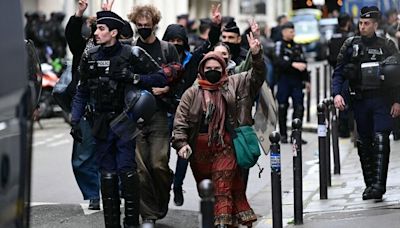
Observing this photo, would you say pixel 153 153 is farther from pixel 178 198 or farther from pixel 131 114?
pixel 178 198

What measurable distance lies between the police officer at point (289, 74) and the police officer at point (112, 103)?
8803 millimetres

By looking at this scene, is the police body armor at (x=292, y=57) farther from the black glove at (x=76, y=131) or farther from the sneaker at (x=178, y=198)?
the black glove at (x=76, y=131)

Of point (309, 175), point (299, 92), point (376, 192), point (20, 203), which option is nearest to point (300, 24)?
point (299, 92)

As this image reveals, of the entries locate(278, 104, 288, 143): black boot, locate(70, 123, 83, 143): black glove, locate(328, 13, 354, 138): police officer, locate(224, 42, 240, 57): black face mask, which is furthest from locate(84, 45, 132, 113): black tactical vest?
locate(278, 104, 288, 143): black boot

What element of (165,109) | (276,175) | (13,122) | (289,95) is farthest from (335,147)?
(13,122)

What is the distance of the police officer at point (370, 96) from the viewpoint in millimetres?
11750

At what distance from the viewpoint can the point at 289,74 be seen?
62.1 ft

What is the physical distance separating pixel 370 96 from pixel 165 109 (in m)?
2.15

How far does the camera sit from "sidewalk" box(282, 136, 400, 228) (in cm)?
1088

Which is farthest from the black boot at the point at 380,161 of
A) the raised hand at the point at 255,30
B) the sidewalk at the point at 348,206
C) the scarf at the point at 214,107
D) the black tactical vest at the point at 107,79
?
the black tactical vest at the point at 107,79

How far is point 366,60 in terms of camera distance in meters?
11.9

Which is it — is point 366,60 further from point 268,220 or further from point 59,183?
point 59,183

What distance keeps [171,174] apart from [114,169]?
1.13 m

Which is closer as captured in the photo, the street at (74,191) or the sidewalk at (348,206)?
the sidewalk at (348,206)
